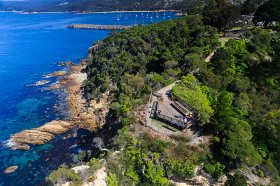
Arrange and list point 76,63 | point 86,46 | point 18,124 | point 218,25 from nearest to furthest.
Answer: point 18,124, point 218,25, point 76,63, point 86,46

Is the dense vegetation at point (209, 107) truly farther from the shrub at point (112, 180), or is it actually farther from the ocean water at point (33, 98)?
the ocean water at point (33, 98)

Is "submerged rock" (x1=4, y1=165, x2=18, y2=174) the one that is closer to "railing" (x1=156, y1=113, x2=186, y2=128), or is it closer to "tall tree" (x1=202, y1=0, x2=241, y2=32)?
"railing" (x1=156, y1=113, x2=186, y2=128)

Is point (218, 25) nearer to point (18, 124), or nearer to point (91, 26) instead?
point (18, 124)

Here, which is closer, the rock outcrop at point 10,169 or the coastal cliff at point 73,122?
the rock outcrop at point 10,169

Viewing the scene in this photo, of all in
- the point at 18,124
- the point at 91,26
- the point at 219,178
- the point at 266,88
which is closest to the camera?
the point at 219,178

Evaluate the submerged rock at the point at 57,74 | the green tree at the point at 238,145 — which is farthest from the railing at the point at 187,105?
the submerged rock at the point at 57,74

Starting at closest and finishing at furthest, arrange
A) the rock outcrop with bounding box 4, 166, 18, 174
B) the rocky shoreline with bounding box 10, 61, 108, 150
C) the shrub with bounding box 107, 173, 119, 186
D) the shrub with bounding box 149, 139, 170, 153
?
1. the shrub with bounding box 107, 173, 119, 186
2. the shrub with bounding box 149, 139, 170, 153
3. the rock outcrop with bounding box 4, 166, 18, 174
4. the rocky shoreline with bounding box 10, 61, 108, 150

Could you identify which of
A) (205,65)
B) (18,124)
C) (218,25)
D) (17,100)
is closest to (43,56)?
(17,100)

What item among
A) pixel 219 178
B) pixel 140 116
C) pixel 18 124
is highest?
pixel 140 116

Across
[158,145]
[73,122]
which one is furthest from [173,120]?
[73,122]

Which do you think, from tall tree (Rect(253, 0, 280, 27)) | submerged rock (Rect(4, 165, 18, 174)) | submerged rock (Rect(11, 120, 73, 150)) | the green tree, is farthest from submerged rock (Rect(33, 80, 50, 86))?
the green tree

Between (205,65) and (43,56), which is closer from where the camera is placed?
(205,65)
